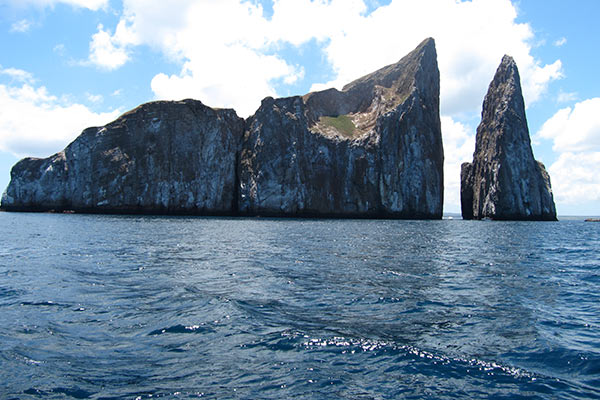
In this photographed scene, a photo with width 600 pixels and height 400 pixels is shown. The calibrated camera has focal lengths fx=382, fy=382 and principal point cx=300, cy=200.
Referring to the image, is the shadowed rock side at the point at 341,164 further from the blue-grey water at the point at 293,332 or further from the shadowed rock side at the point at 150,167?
the blue-grey water at the point at 293,332

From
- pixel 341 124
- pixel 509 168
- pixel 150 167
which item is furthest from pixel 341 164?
pixel 150 167

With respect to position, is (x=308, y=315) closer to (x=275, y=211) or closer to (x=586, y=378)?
(x=586, y=378)

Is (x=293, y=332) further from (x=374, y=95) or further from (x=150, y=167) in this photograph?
(x=374, y=95)

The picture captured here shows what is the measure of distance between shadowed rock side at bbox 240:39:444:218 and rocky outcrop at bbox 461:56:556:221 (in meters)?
14.4

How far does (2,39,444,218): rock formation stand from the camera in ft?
357

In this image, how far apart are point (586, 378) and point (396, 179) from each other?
108460 millimetres

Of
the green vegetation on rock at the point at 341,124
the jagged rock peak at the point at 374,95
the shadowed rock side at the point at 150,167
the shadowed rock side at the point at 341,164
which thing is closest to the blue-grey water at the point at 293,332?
the shadowed rock side at the point at 341,164

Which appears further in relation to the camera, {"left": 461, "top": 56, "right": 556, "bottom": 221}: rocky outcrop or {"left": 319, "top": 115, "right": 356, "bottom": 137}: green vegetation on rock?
{"left": 319, "top": 115, "right": 356, "bottom": 137}: green vegetation on rock

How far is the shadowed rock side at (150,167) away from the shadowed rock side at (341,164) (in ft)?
27.6

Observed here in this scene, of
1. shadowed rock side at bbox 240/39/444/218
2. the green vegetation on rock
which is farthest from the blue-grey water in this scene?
the green vegetation on rock

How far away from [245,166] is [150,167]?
27090 millimetres

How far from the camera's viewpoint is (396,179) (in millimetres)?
113875

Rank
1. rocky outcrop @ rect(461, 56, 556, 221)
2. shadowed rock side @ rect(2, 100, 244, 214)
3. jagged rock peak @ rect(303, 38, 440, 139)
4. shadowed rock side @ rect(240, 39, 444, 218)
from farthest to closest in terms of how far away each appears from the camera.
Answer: jagged rock peak @ rect(303, 38, 440, 139), shadowed rock side @ rect(240, 39, 444, 218), rocky outcrop @ rect(461, 56, 556, 221), shadowed rock side @ rect(2, 100, 244, 214)

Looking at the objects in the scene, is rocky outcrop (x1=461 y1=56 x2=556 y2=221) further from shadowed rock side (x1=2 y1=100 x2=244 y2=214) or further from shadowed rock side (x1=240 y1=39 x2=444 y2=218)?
shadowed rock side (x1=2 y1=100 x2=244 y2=214)
